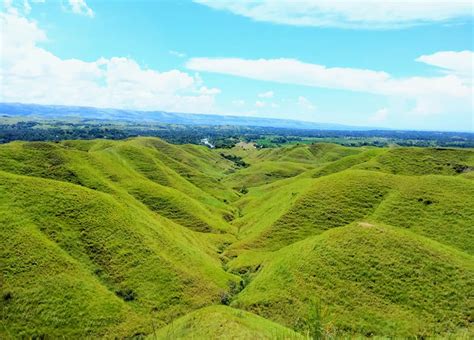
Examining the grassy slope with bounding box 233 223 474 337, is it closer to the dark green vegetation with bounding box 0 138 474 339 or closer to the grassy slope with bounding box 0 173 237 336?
the dark green vegetation with bounding box 0 138 474 339

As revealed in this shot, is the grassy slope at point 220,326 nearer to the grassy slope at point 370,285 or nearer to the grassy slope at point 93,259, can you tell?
the grassy slope at point 370,285

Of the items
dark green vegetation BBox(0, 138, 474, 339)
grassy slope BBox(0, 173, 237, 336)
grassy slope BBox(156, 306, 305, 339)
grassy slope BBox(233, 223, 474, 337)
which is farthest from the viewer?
grassy slope BBox(0, 173, 237, 336)

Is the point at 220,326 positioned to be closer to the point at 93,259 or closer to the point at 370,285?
the point at 370,285

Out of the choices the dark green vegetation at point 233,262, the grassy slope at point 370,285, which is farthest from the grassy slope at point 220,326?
the grassy slope at point 370,285

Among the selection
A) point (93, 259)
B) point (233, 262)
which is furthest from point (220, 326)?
point (233, 262)

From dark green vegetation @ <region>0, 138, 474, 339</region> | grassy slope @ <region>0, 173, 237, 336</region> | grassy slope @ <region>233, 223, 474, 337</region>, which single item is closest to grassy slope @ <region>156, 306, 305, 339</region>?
dark green vegetation @ <region>0, 138, 474, 339</region>

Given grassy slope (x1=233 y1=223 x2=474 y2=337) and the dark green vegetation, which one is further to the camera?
grassy slope (x1=233 y1=223 x2=474 y2=337)

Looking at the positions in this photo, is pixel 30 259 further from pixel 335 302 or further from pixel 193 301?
pixel 335 302

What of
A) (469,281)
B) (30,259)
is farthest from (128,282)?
(469,281)
